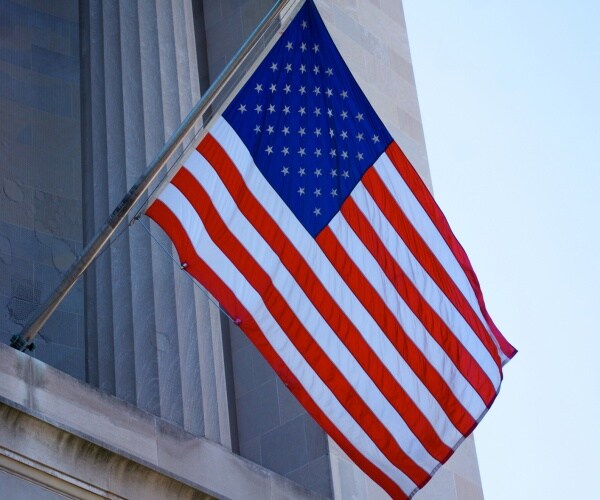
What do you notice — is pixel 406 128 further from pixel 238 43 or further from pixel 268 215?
pixel 268 215

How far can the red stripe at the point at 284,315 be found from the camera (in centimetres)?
1498

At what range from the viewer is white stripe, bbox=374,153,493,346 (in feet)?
53.3

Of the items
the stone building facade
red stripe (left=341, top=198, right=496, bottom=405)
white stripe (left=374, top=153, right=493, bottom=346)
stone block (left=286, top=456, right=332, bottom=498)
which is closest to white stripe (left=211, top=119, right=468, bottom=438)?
red stripe (left=341, top=198, right=496, bottom=405)

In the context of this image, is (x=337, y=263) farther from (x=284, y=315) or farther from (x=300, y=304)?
(x=284, y=315)

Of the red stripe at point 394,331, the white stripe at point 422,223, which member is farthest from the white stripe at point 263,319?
the white stripe at point 422,223

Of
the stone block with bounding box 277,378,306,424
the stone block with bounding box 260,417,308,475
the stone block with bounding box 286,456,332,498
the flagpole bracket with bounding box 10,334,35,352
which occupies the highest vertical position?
the stone block with bounding box 277,378,306,424

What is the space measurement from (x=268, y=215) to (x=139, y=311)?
3506 millimetres

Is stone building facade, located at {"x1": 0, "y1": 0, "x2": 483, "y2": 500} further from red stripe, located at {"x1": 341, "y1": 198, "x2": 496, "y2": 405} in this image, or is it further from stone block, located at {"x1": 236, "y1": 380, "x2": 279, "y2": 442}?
red stripe, located at {"x1": 341, "y1": 198, "x2": 496, "y2": 405}

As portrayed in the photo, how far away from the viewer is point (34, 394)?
14.6 m

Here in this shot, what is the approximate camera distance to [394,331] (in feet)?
51.2

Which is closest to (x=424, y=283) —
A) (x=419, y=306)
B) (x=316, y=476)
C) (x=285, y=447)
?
(x=419, y=306)

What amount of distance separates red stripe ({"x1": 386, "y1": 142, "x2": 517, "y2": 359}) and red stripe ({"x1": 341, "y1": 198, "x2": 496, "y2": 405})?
0.58 meters

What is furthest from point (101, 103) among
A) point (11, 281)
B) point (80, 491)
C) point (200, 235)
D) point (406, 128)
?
point (80, 491)

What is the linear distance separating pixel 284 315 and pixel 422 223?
2.08m
